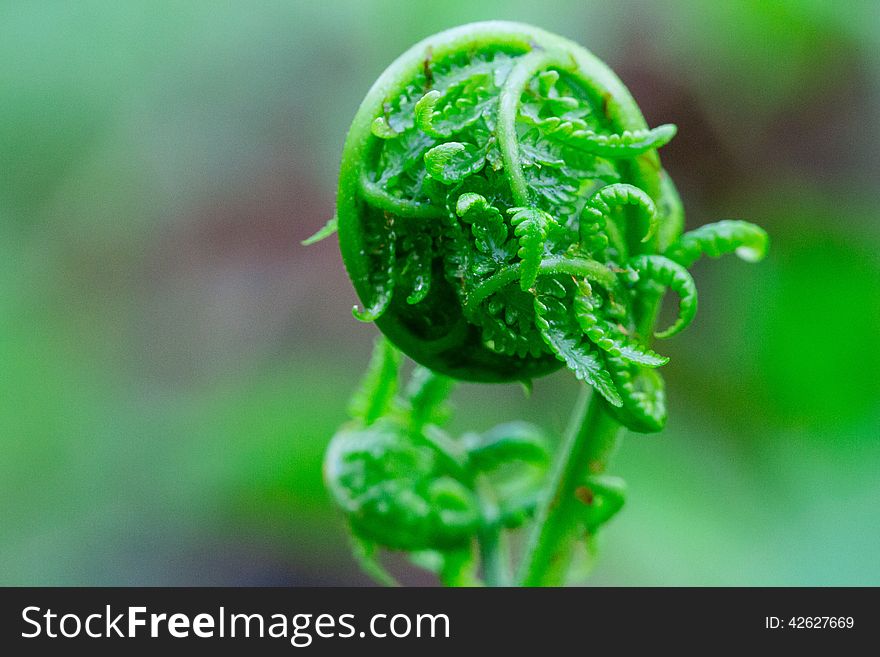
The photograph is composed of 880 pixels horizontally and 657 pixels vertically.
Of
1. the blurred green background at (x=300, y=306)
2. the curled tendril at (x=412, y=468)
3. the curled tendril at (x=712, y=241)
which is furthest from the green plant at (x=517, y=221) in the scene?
the blurred green background at (x=300, y=306)

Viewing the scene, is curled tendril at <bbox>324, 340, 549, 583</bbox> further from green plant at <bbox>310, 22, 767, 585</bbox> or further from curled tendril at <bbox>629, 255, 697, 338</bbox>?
curled tendril at <bbox>629, 255, 697, 338</bbox>

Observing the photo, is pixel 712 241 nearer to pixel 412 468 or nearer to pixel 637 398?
pixel 637 398

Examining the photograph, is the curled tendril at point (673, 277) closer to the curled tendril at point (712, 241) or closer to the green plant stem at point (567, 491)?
the curled tendril at point (712, 241)

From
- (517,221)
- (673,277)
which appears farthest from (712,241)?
(517,221)

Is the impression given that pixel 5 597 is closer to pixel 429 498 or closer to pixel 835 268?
pixel 429 498

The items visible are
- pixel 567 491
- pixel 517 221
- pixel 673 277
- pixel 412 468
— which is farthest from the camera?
pixel 412 468

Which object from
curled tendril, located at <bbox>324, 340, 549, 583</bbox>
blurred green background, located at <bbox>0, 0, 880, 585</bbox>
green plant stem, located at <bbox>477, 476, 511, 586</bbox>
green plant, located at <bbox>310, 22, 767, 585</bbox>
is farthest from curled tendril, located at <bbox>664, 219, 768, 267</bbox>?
blurred green background, located at <bbox>0, 0, 880, 585</bbox>

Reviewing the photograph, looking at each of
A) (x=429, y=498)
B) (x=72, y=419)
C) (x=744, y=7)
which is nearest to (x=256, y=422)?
(x=72, y=419)
